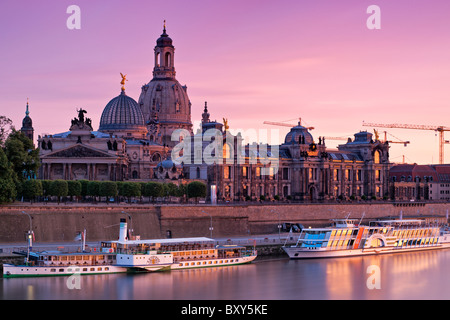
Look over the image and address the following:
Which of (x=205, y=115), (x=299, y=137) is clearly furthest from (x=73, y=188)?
(x=205, y=115)

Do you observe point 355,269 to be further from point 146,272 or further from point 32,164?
point 32,164

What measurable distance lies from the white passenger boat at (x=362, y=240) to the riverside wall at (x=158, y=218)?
12872mm

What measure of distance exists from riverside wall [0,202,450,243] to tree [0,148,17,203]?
1301 millimetres

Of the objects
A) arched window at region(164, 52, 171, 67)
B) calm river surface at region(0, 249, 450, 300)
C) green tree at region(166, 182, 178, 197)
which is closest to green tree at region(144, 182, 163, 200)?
green tree at region(166, 182, 178, 197)

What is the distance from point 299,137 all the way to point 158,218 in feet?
162

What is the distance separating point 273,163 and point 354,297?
70.7 meters

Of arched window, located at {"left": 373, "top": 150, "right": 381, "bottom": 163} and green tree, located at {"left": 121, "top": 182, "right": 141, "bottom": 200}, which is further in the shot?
arched window, located at {"left": 373, "top": 150, "right": 381, "bottom": 163}

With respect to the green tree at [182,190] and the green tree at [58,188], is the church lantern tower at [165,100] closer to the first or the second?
the green tree at [182,190]

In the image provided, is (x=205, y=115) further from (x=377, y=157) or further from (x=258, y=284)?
(x=258, y=284)

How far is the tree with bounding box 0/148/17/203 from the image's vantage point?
2837 inches

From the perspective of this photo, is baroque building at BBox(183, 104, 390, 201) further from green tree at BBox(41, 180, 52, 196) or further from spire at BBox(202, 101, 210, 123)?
spire at BBox(202, 101, 210, 123)

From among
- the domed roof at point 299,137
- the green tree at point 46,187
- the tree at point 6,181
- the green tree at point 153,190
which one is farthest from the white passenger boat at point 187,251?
the domed roof at point 299,137

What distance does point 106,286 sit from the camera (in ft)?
174

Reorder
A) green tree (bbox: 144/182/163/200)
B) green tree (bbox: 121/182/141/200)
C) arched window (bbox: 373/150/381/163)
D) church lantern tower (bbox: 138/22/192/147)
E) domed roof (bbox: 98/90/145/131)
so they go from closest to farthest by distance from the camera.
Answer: green tree (bbox: 121/182/141/200) < green tree (bbox: 144/182/163/200) < domed roof (bbox: 98/90/145/131) < arched window (bbox: 373/150/381/163) < church lantern tower (bbox: 138/22/192/147)
